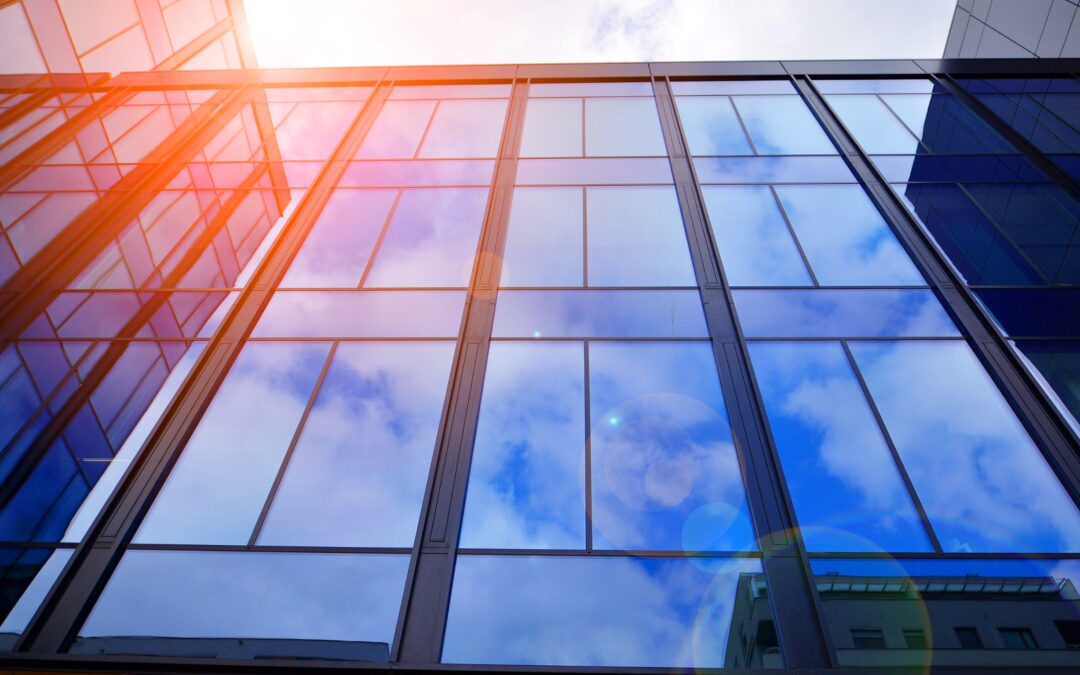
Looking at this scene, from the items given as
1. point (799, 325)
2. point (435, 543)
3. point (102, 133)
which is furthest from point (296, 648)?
point (102, 133)

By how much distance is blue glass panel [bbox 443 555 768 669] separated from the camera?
6.87 metres

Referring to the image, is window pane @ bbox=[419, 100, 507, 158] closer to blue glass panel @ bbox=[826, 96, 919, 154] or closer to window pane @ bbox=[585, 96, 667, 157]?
window pane @ bbox=[585, 96, 667, 157]

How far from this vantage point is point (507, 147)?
16203 millimetres

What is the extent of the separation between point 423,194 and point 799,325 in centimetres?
836

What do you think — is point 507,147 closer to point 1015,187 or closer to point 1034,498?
point 1015,187

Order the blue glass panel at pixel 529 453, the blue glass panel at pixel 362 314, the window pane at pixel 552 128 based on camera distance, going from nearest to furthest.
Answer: the blue glass panel at pixel 529 453 < the blue glass panel at pixel 362 314 < the window pane at pixel 552 128

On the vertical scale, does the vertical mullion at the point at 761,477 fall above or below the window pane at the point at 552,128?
below

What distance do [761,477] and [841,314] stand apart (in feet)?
13.6

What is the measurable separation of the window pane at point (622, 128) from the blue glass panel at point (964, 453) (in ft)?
25.4

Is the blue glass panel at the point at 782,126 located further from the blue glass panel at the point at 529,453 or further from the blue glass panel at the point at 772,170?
the blue glass panel at the point at 529,453

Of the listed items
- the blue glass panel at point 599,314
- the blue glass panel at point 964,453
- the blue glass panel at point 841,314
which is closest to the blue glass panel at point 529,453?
the blue glass panel at point 599,314

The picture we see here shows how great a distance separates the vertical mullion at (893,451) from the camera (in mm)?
7961

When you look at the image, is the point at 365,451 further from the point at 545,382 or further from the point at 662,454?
the point at 662,454

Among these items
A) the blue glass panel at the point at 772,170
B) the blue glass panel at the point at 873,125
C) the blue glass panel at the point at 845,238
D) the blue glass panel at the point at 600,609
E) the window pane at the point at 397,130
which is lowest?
the blue glass panel at the point at 600,609
